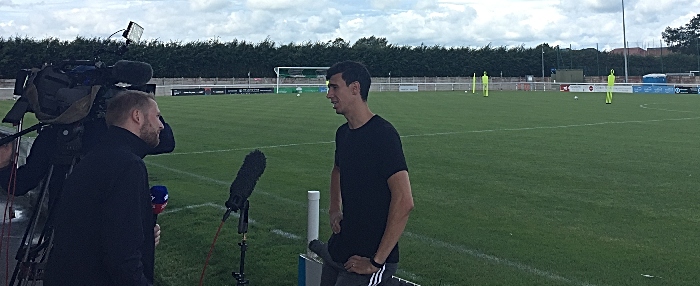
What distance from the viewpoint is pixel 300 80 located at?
Answer: 63.0m

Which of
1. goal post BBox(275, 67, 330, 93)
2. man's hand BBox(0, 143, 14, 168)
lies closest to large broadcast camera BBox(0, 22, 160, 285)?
man's hand BBox(0, 143, 14, 168)

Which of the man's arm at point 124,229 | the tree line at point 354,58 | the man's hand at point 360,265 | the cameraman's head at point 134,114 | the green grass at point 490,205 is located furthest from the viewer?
the tree line at point 354,58

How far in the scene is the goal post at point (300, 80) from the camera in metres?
59.0

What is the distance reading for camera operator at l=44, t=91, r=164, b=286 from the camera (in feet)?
11.2

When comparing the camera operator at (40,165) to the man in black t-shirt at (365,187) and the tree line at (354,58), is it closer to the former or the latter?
the man in black t-shirt at (365,187)

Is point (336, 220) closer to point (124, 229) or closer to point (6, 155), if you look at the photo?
point (124, 229)

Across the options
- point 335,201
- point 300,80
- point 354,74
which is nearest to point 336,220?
point 335,201

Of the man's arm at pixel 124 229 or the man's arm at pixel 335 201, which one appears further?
the man's arm at pixel 335 201

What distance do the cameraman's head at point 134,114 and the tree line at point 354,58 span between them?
55.1 metres

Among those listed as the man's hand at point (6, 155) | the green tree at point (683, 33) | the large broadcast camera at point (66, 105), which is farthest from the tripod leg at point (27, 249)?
the green tree at point (683, 33)

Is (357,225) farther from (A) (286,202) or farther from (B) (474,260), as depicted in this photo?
(A) (286,202)

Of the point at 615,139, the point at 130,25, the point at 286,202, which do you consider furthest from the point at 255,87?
the point at 130,25

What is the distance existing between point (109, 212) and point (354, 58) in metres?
69.8

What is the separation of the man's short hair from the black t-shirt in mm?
1113
